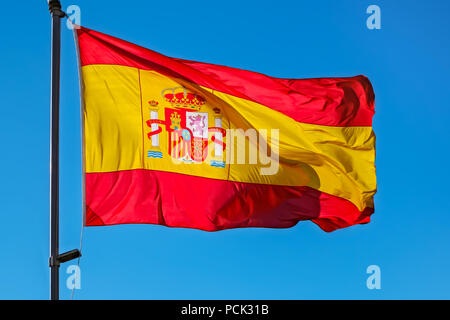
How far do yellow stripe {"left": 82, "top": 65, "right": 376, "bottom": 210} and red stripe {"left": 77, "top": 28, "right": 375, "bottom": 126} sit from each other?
5.8 inches

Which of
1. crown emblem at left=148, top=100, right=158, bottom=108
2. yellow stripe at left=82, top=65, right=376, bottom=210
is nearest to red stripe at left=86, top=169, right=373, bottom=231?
yellow stripe at left=82, top=65, right=376, bottom=210

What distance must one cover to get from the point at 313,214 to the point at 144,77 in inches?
185

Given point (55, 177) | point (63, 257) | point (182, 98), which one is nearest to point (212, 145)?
point (182, 98)

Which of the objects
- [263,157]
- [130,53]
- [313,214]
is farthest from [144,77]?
[313,214]

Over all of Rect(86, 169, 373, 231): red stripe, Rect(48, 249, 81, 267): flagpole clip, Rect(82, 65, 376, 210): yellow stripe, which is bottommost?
Rect(48, 249, 81, 267): flagpole clip

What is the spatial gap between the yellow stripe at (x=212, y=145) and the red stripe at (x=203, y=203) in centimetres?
17

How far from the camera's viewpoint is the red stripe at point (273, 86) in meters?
10.5

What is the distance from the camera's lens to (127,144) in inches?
406

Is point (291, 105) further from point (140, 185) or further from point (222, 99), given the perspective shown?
point (140, 185)

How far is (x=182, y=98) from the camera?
1094 cm

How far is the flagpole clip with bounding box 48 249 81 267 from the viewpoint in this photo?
8195 millimetres

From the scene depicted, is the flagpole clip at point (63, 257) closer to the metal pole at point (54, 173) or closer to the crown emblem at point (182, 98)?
the metal pole at point (54, 173)

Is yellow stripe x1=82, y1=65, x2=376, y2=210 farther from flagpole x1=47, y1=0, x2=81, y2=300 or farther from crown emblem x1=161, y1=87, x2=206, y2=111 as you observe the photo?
flagpole x1=47, y1=0, x2=81, y2=300

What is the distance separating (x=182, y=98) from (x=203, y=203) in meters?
2.09
